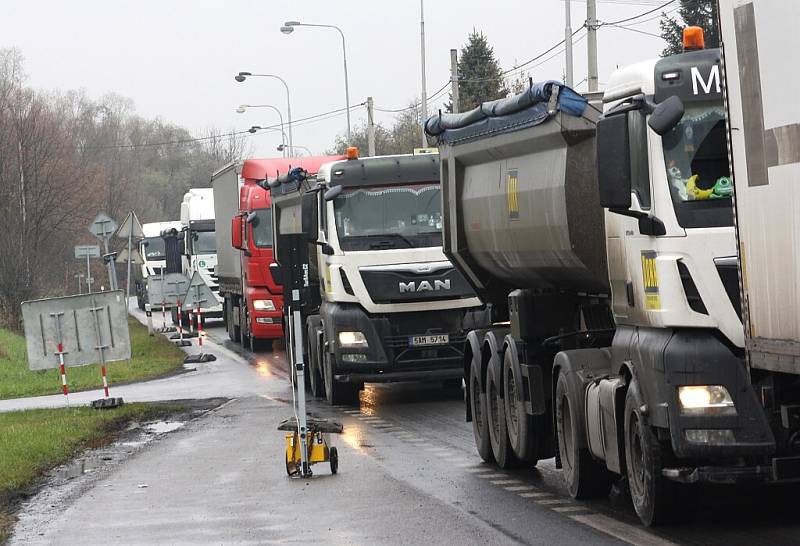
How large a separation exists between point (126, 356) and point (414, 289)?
15.8ft

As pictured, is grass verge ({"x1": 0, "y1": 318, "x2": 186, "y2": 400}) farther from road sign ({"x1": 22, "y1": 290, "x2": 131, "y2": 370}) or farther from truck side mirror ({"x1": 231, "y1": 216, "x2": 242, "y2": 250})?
road sign ({"x1": 22, "y1": 290, "x2": 131, "y2": 370})

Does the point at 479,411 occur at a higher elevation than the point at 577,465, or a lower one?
higher

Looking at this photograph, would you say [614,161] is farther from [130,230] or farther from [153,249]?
[153,249]

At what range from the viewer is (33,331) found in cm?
2236

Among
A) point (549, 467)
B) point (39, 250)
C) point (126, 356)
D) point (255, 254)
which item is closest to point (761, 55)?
point (549, 467)

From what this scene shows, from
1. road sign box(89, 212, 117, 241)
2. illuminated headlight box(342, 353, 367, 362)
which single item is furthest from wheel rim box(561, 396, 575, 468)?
road sign box(89, 212, 117, 241)

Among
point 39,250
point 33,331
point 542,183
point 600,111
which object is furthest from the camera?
point 39,250

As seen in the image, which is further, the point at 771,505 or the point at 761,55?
the point at 771,505

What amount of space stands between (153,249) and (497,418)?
52.7m

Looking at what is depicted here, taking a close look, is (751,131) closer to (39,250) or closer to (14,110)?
(39,250)

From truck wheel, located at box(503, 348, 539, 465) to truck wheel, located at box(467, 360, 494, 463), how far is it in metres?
0.76

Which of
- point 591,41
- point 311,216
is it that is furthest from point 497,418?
point 591,41

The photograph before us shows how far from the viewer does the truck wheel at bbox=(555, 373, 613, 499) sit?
11.4m

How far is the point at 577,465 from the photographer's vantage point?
37.6 feet
